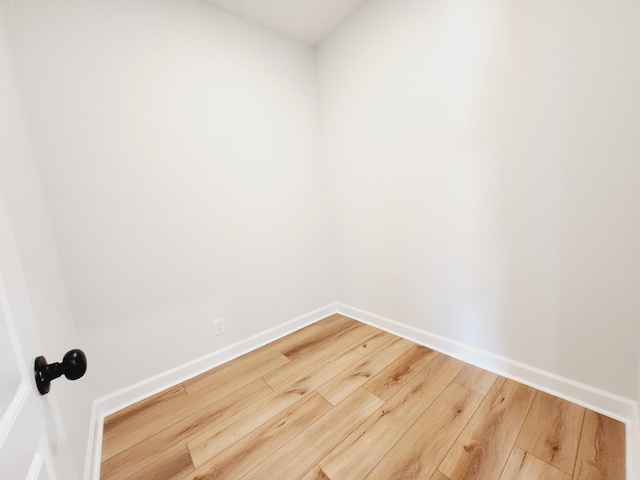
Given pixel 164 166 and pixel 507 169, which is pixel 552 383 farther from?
pixel 164 166

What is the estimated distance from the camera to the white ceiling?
172 cm

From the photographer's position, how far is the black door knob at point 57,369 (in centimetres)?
49

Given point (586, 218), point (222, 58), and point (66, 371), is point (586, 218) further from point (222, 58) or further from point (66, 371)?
point (222, 58)

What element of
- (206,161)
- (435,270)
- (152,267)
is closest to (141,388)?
(152,267)

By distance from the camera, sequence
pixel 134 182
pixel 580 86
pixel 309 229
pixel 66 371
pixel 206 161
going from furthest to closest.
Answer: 1. pixel 309 229
2. pixel 206 161
3. pixel 134 182
4. pixel 580 86
5. pixel 66 371

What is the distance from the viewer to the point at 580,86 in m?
1.08

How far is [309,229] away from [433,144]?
1191mm

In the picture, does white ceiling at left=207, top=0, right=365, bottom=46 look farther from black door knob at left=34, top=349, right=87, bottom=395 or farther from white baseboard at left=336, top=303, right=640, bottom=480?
white baseboard at left=336, top=303, right=640, bottom=480

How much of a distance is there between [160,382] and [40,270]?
3.37ft

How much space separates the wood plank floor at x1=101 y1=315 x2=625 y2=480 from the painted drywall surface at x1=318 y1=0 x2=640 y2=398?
0.28 metres

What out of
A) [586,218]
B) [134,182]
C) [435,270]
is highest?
[134,182]

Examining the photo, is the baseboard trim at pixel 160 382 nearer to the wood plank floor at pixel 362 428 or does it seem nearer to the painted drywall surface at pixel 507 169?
the wood plank floor at pixel 362 428

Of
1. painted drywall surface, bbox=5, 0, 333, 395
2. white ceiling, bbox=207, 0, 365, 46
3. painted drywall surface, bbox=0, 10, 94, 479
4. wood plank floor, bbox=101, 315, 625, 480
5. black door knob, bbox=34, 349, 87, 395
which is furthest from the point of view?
white ceiling, bbox=207, 0, 365, 46

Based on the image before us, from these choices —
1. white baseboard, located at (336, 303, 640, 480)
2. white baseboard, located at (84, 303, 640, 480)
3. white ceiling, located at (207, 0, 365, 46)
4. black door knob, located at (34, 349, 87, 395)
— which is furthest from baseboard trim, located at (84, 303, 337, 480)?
white ceiling, located at (207, 0, 365, 46)
